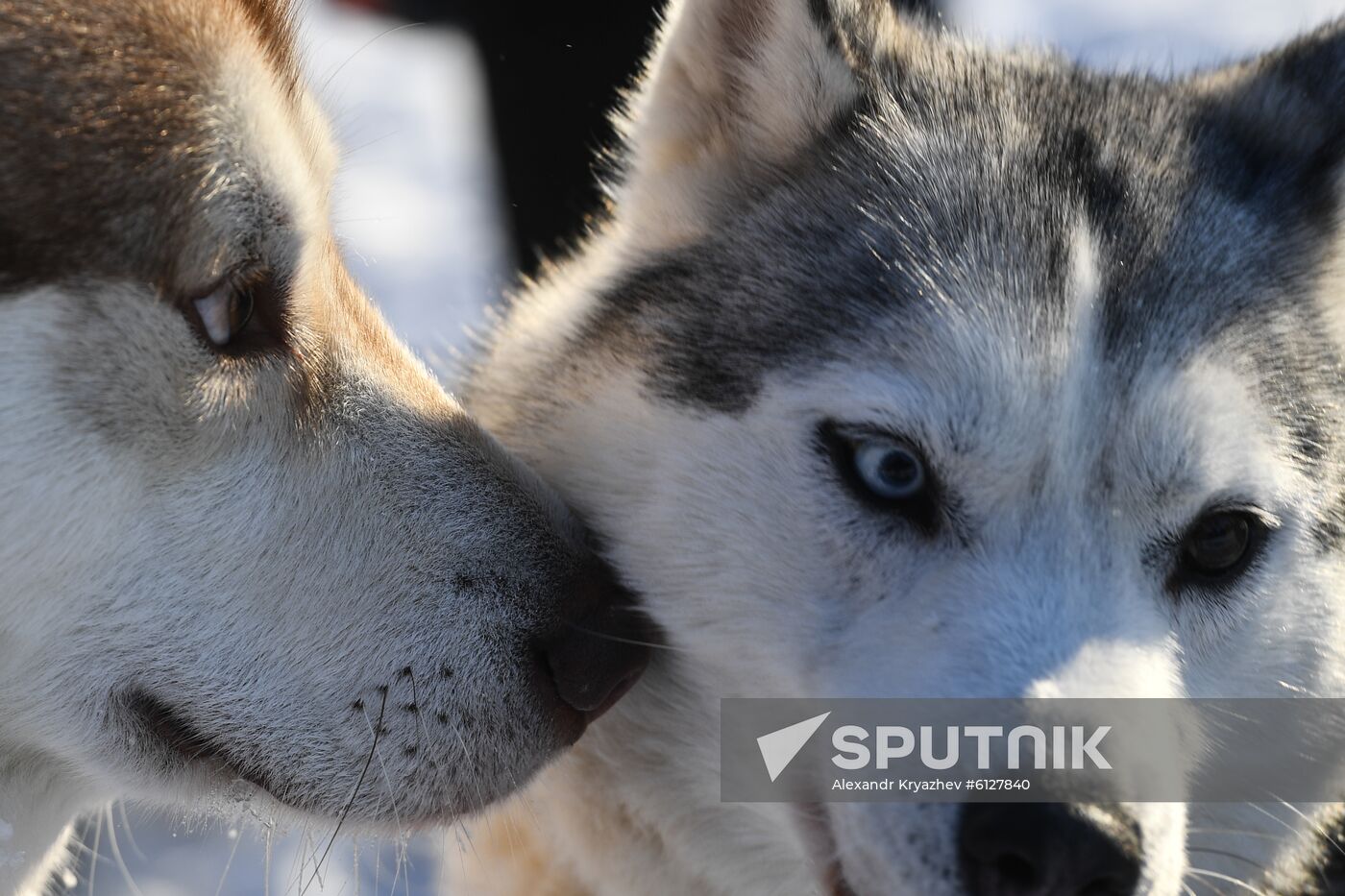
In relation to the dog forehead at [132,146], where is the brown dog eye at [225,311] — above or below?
below

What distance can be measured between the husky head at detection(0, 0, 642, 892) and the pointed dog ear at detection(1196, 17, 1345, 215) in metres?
1.27

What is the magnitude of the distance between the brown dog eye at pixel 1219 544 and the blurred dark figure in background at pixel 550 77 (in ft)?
8.11

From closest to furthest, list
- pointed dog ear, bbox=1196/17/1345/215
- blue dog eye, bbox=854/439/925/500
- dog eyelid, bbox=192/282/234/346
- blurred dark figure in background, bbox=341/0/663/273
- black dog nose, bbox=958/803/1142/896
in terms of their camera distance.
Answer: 1. black dog nose, bbox=958/803/1142/896
2. dog eyelid, bbox=192/282/234/346
3. blue dog eye, bbox=854/439/925/500
4. pointed dog ear, bbox=1196/17/1345/215
5. blurred dark figure in background, bbox=341/0/663/273

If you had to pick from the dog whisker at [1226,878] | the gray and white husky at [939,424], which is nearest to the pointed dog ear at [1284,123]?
the gray and white husky at [939,424]

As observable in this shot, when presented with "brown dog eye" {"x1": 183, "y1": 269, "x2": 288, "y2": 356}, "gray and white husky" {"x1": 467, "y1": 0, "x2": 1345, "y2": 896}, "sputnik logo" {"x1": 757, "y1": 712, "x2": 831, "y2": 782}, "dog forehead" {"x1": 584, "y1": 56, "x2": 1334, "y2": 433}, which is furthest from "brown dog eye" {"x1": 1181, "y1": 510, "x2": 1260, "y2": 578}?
"brown dog eye" {"x1": 183, "y1": 269, "x2": 288, "y2": 356}

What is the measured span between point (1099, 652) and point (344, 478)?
110 centimetres

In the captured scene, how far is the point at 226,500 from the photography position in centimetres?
196

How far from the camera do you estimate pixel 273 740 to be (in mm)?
2002

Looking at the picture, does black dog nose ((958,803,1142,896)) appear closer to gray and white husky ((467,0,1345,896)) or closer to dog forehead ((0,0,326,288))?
gray and white husky ((467,0,1345,896))

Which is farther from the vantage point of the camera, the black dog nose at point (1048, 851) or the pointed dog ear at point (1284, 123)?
the pointed dog ear at point (1284, 123)

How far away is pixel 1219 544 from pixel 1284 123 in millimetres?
883

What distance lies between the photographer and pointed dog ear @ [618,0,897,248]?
2.35 meters

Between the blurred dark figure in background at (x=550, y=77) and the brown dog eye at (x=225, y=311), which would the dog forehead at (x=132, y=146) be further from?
the blurred dark figure in background at (x=550, y=77)

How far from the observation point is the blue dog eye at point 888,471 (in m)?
2.01
